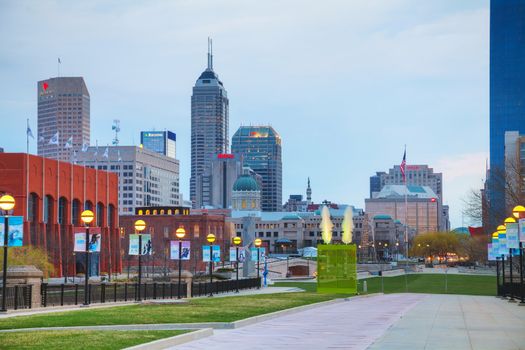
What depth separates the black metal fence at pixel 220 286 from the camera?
5984 centimetres

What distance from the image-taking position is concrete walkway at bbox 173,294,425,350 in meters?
23.7

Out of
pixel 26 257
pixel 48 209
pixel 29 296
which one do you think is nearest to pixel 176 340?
pixel 29 296

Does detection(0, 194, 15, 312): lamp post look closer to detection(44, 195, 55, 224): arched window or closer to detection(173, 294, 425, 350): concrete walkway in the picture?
detection(173, 294, 425, 350): concrete walkway

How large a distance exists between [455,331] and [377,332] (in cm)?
265

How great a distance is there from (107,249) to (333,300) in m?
84.4

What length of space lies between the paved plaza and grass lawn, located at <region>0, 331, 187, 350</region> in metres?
1.28

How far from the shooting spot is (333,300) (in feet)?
162

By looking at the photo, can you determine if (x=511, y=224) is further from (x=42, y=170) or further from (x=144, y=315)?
(x=42, y=170)

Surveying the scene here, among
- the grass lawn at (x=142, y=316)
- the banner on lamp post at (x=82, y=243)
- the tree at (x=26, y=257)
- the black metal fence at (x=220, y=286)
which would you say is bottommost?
the black metal fence at (x=220, y=286)

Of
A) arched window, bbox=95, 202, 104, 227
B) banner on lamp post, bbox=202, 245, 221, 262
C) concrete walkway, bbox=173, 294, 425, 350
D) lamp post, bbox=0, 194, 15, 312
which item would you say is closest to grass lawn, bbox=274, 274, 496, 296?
banner on lamp post, bbox=202, 245, 221, 262

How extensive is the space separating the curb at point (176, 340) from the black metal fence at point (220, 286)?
3356cm

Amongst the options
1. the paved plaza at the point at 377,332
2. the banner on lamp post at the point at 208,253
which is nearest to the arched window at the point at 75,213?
the banner on lamp post at the point at 208,253

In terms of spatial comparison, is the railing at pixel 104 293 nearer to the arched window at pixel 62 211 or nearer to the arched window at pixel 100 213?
the arched window at pixel 62 211

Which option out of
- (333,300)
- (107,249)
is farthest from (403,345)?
(107,249)
